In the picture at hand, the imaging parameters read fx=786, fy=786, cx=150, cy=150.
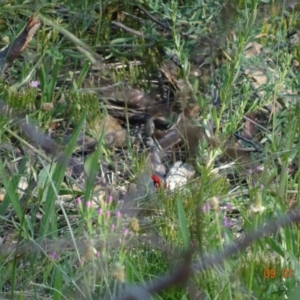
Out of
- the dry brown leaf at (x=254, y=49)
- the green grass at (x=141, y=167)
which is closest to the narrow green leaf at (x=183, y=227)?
the green grass at (x=141, y=167)

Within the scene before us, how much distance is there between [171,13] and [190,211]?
0.79 meters

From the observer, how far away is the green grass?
1.78 metres

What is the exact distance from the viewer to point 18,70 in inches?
118

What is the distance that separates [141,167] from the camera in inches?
96.4

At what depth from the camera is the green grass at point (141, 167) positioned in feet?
5.84

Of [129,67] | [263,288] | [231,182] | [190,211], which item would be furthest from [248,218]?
[129,67]

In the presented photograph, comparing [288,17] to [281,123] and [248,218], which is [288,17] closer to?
[281,123]

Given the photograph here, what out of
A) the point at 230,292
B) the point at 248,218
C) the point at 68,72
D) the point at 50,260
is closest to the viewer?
the point at 230,292
